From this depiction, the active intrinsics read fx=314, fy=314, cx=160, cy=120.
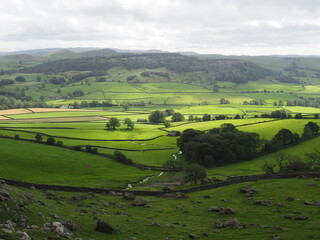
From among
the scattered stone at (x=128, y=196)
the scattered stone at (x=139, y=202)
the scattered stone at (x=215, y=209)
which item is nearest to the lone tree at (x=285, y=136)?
the scattered stone at (x=215, y=209)

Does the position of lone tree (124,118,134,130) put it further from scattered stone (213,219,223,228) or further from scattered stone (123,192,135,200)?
scattered stone (213,219,223,228)

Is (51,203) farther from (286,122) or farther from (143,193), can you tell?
(286,122)

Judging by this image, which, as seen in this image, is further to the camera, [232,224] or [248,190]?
[248,190]

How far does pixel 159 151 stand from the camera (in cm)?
11794

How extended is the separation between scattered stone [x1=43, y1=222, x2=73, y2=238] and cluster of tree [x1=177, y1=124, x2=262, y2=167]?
250ft

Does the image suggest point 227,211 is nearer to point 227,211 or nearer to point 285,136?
point 227,211

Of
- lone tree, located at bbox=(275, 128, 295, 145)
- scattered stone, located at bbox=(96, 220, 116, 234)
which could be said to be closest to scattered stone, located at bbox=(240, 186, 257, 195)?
scattered stone, located at bbox=(96, 220, 116, 234)

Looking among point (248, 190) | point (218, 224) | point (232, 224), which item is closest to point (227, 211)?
point (232, 224)

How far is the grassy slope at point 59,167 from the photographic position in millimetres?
71375

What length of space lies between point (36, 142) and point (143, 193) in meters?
54.9

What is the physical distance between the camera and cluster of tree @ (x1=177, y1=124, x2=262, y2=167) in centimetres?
10788

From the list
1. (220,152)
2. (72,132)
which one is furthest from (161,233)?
(72,132)

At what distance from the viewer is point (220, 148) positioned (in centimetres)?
10900

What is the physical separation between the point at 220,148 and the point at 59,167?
5407cm
